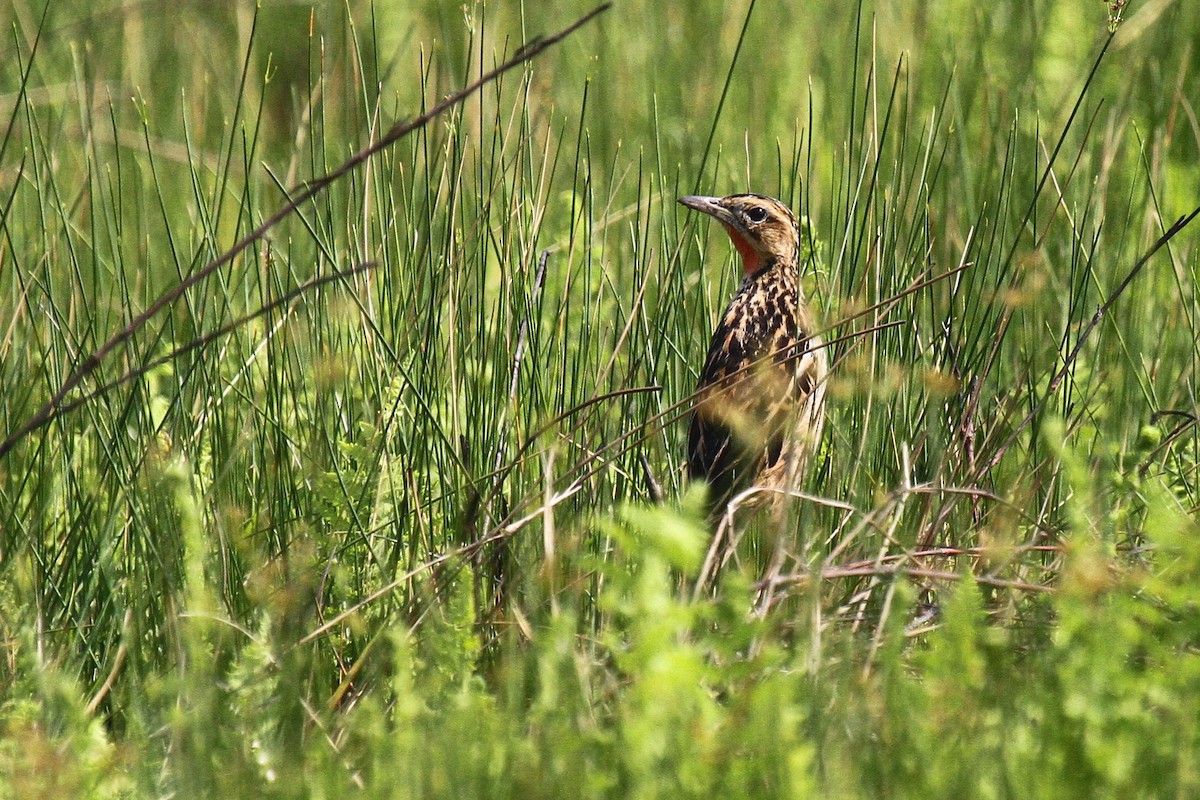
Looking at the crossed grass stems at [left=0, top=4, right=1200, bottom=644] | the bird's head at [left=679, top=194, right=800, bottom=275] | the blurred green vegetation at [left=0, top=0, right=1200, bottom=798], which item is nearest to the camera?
the blurred green vegetation at [left=0, top=0, right=1200, bottom=798]

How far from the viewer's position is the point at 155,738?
90.2 inches

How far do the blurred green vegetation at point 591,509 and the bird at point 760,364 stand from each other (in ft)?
0.31

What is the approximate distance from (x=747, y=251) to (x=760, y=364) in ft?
2.50

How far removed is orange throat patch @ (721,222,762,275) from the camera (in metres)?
3.82

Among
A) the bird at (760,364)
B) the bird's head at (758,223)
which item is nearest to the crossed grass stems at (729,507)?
the bird at (760,364)

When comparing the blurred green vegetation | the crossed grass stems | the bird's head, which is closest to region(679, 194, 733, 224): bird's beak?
the bird's head

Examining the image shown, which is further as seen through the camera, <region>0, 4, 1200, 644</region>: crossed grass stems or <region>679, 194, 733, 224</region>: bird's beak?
<region>679, 194, 733, 224</region>: bird's beak

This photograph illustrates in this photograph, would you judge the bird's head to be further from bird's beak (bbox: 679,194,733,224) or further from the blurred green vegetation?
the blurred green vegetation

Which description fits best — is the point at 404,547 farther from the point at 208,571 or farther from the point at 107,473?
the point at 107,473

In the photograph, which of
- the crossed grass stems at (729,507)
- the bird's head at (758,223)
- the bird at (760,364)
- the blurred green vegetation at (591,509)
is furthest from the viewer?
the bird's head at (758,223)

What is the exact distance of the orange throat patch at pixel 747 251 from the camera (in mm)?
3820

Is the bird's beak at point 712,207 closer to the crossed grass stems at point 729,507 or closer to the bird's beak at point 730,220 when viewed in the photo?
the bird's beak at point 730,220

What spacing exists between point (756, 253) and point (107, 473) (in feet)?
5.43

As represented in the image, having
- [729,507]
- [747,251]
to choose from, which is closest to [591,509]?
[729,507]
